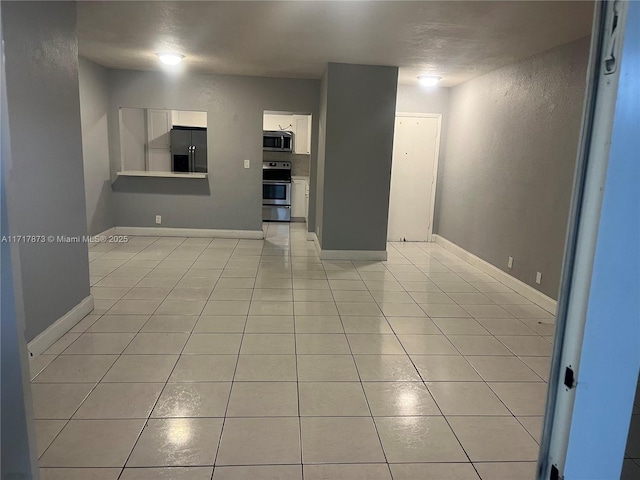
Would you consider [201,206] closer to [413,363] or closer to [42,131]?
[42,131]

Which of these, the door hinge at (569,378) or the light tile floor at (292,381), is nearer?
the door hinge at (569,378)

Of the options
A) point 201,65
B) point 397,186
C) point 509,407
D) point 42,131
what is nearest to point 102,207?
point 201,65

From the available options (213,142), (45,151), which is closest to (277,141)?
(213,142)

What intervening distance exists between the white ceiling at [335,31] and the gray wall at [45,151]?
0.71 meters

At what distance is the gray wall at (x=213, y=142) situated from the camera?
6328mm

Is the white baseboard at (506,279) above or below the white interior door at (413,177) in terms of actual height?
below

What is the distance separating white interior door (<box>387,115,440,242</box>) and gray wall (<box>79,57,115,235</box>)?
422 cm

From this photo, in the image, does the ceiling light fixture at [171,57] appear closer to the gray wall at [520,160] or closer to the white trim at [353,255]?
the white trim at [353,255]

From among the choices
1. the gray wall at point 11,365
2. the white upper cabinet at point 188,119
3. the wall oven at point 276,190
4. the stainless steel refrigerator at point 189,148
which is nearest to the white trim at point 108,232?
the stainless steel refrigerator at point 189,148

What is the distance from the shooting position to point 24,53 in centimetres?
255

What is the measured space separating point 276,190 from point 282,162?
548mm

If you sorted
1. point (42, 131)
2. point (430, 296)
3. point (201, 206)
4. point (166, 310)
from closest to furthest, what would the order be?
point (42, 131), point (166, 310), point (430, 296), point (201, 206)

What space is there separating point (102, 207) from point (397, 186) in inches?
172

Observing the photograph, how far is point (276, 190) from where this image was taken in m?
8.38
